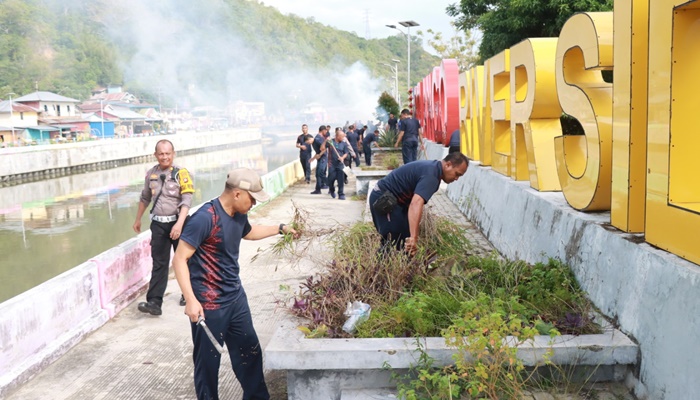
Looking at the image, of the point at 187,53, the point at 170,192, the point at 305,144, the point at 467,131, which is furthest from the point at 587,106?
the point at 187,53

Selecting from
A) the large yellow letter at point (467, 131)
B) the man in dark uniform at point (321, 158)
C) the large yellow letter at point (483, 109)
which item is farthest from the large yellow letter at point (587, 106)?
the man in dark uniform at point (321, 158)

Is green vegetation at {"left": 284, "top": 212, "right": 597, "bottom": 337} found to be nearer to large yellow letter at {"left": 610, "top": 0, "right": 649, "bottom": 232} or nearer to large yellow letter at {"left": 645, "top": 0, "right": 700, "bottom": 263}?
large yellow letter at {"left": 610, "top": 0, "right": 649, "bottom": 232}

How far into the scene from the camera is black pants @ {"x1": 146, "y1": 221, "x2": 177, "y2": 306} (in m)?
6.66

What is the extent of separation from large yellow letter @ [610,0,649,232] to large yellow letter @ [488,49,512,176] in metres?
3.85

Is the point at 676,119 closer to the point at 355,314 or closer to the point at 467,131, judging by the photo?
the point at 355,314

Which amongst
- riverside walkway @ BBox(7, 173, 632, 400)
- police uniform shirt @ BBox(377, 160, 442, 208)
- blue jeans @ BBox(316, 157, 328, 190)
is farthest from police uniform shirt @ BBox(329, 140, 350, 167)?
police uniform shirt @ BBox(377, 160, 442, 208)

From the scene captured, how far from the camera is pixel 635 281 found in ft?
13.2

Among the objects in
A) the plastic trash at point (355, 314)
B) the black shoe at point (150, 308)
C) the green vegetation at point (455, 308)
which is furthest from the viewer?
the black shoe at point (150, 308)

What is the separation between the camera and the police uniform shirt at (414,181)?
A: 5422mm

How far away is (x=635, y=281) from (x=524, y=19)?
52.3ft

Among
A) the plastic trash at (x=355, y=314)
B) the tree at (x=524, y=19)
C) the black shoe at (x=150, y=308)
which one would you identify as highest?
the tree at (x=524, y=19)

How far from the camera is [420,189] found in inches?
213

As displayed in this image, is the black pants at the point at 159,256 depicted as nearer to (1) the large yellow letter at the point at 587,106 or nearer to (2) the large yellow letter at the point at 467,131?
(1) the large yellow letter at the point at 587,106

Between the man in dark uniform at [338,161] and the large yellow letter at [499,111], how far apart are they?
6.77 metres
